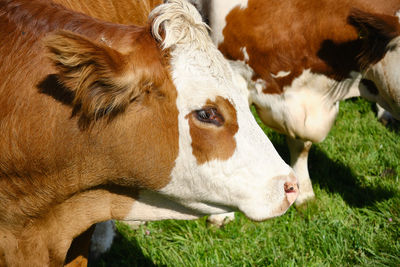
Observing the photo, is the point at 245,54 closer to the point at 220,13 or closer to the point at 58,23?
the point at 220,13

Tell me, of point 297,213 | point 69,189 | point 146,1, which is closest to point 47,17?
point 69,189

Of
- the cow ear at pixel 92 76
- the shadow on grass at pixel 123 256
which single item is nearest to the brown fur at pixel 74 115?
the cow ear at pixel 92 76

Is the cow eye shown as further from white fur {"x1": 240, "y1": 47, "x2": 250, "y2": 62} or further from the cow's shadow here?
the cow's shadow

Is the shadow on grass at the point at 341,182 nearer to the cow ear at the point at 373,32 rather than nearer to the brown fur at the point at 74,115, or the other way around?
the cow ear at the point at 373,32

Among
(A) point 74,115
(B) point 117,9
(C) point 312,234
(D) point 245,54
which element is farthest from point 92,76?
(C) point 312,234

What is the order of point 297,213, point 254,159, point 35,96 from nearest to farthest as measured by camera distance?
point 35,96 < point 254,159 < point 297,213

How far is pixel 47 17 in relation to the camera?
2.20 meters

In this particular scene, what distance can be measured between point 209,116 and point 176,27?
41cm

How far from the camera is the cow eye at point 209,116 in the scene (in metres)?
2.13

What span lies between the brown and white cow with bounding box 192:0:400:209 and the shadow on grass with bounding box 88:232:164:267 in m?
1.49

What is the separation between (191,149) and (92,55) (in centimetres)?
62

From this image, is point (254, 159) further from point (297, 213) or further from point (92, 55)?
point (297, 213)

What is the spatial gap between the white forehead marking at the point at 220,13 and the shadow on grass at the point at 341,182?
1730 mm

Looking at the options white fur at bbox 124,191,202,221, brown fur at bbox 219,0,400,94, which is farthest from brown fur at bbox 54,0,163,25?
white fur at bbox 124,191,202,221
